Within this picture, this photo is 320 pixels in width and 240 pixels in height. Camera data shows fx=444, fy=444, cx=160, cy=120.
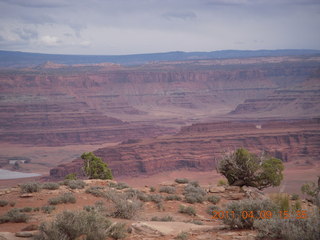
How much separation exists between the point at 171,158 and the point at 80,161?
1151 centimetres

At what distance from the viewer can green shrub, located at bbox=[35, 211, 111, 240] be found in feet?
28.7

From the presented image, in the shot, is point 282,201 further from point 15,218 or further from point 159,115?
point 159,115

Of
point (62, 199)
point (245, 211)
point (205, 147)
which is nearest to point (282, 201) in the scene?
point (245, 211)

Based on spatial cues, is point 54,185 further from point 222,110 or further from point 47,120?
point 222,110

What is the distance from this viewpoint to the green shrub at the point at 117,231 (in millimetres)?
9531

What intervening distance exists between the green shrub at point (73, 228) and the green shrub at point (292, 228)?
3244mm

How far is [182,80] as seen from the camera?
499 feet

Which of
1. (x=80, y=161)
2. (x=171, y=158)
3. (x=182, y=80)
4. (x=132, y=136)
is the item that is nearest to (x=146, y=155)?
(x=171, y=158)

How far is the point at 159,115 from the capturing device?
125625 mm

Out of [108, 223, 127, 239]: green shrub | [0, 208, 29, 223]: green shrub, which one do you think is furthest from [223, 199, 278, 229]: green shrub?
[0, 208, 29, 223]: green shrub

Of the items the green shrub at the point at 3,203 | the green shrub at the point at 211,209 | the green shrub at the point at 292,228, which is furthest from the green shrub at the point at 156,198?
the green shrub at the point at 292,228

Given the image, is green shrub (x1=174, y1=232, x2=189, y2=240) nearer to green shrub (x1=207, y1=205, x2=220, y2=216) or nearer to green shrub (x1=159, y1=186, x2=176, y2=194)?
green shrub (x1=207, y1=205, x2=220, y2=216)

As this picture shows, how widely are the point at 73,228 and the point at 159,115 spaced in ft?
383

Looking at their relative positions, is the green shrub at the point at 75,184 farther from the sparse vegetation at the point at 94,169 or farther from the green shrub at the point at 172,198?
the sparse vegetation at the point at 94,169
